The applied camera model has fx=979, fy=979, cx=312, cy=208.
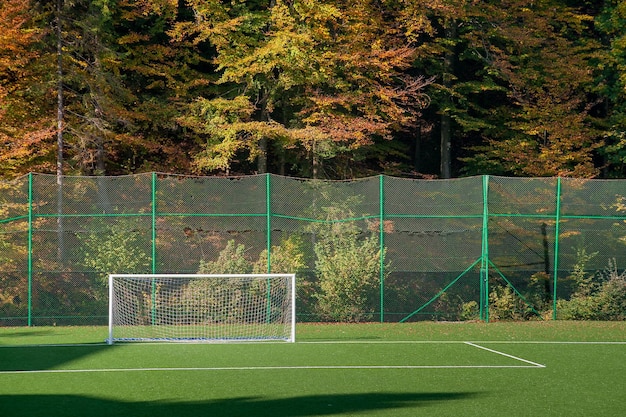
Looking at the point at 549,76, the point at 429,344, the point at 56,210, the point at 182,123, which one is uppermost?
the point at 549,76

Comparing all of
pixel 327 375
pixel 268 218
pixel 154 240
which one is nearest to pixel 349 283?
pixel 268 218

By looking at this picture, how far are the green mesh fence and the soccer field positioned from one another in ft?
7.20

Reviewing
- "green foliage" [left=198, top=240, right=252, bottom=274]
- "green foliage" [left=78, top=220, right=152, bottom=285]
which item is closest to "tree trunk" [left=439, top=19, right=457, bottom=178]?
"green foliage" [left=198, top=240, right=252, bottom=274]

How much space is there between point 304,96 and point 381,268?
7.82m

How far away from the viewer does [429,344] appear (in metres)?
15.8

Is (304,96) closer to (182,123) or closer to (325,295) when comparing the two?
(182,123)

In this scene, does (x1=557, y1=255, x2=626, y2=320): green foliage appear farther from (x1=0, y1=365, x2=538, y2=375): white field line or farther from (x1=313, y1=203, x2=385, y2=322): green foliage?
(x1=0, y1=365, x2=538, y2=375): white field line

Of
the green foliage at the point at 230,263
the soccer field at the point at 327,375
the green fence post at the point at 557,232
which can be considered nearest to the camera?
the soccer field at the point at 327,375

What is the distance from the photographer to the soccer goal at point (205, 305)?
18266mm

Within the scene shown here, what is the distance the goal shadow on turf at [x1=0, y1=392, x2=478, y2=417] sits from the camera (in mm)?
9508

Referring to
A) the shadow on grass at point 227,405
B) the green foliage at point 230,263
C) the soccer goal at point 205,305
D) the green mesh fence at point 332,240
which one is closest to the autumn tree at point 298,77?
the green mesh fence at point 332,240

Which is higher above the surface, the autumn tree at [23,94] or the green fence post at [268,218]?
the autumn tree at [23,94]

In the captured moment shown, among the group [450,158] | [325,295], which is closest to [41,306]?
[325,295]

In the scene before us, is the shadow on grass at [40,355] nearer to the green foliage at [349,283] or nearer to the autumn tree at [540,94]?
the green foliage at [349,283]
